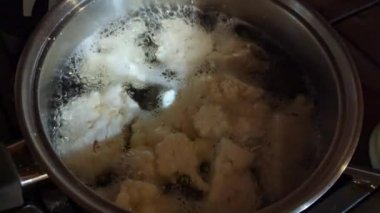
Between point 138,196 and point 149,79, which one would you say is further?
point 149,79

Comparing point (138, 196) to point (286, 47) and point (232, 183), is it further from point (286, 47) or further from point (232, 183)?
point (286, 47)

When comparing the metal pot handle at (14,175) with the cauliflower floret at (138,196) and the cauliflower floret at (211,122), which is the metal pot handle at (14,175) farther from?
the cauliflower floret at (211,122)

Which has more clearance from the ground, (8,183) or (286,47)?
(286,47)

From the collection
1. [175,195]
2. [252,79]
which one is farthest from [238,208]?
[252,79]

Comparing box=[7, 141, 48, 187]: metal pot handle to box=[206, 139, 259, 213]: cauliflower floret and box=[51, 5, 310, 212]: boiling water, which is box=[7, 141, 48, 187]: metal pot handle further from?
box=[206, 139, 259, 213]: cauliflower floret

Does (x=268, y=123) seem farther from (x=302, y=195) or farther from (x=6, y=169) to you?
(x=6, y=169)

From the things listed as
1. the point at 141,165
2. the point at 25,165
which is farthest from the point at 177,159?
the point at 25,165

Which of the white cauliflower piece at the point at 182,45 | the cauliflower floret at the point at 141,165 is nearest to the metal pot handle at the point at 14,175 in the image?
the cauliflower floret at the point at 141,165
